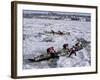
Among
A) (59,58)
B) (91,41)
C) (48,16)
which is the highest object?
(48,16)

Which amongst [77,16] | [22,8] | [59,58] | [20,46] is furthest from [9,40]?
[77,16]

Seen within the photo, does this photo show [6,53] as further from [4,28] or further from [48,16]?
[48,16]

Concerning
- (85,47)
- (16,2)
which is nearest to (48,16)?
(16,2)

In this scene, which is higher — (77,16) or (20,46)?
(77,16)

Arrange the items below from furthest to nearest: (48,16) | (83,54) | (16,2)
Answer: (83,54) < (48,16) < (16,2)

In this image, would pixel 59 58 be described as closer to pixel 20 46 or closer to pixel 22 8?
pixel 20 46

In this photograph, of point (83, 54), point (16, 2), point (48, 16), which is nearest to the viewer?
point (16, 2)

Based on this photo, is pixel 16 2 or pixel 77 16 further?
pixel 77 16
